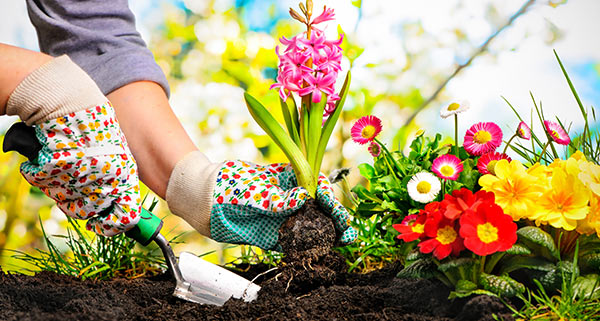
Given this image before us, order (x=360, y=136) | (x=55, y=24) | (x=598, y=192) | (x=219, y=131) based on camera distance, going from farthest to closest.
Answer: (x=219, y=131)
(x=55, y=24)
(x=360, y=136)
(x=598, y=192)

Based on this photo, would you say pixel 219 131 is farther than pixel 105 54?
Yes

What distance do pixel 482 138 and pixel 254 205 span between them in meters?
0.58

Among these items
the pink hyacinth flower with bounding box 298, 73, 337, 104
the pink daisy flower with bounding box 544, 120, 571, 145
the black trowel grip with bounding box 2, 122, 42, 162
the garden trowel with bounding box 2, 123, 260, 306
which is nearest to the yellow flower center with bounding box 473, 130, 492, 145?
the pink daisy flower with bounding box 544, 120, 571, 145

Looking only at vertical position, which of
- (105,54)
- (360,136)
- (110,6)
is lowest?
(360,136)

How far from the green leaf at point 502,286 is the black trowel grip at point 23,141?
0.98 metres

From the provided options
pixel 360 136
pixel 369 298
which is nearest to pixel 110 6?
pixel 360 136

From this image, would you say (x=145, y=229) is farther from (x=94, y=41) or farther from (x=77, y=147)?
(x=94, y=41)

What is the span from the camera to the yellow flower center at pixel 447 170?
3.30ft

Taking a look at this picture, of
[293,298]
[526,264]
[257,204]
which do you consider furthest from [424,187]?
[257,204]

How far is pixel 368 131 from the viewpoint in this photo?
1222 mm

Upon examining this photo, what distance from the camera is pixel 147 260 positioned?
60.9 inches

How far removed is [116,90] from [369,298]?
97 centimetres

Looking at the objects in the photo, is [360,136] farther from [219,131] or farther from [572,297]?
[219,131]

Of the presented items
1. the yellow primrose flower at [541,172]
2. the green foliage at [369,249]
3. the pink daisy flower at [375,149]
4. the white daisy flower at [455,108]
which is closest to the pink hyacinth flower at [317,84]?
the pink daisy flower at [375,149]
